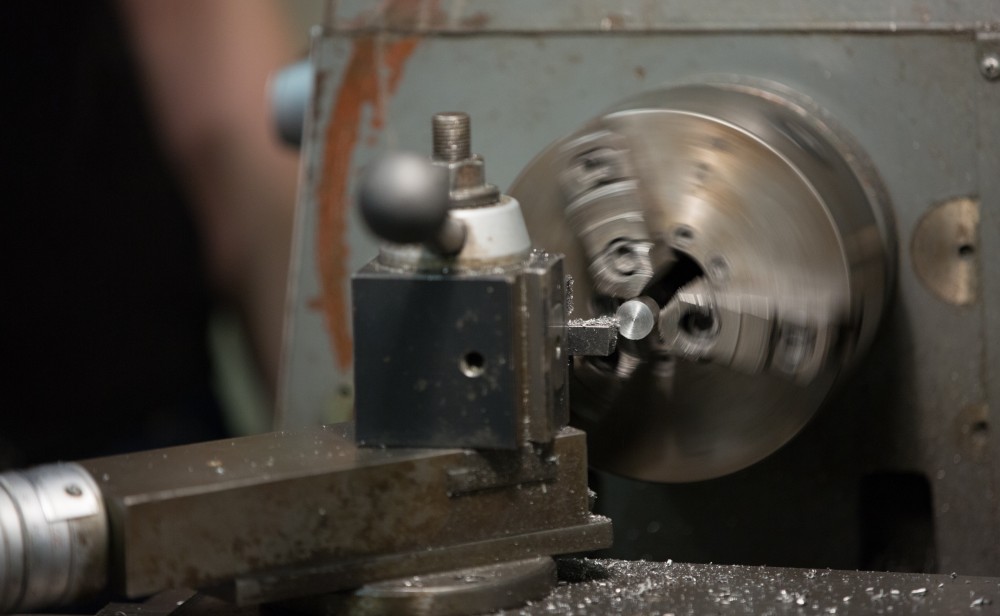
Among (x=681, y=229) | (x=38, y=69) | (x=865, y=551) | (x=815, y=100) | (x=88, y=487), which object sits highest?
(x=38, y=69)

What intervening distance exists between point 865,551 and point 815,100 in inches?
14.2

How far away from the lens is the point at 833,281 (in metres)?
0.90

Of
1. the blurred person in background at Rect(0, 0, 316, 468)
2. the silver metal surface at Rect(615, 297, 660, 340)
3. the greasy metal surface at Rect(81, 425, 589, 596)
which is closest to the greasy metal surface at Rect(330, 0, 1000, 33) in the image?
the silver metal surface at Rect(615, 297, 660, 340)

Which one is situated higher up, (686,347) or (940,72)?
(940,72)

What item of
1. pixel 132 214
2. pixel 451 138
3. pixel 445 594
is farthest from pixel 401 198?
pixel 132 214

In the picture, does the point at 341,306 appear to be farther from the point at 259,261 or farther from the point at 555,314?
the point at 259,261

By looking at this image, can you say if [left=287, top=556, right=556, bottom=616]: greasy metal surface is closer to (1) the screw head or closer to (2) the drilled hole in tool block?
(2) the drilled hole in tool block

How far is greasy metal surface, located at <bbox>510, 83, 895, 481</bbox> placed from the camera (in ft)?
2.92

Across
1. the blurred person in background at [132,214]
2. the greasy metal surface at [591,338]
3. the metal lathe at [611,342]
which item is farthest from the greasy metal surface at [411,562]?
the blurred person in background at [132,214]

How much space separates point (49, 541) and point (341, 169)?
0.57 m

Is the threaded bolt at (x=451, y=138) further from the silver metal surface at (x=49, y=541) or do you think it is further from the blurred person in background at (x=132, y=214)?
the blurred person in background at (x=132, y=214)

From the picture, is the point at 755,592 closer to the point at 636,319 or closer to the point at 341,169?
the point at 636,319

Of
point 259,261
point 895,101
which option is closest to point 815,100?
point 895,101

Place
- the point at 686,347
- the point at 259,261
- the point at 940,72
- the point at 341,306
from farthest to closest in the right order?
the point at 259,261 → the point at 341,306 → the point at 940,72 → the point at 686,347
